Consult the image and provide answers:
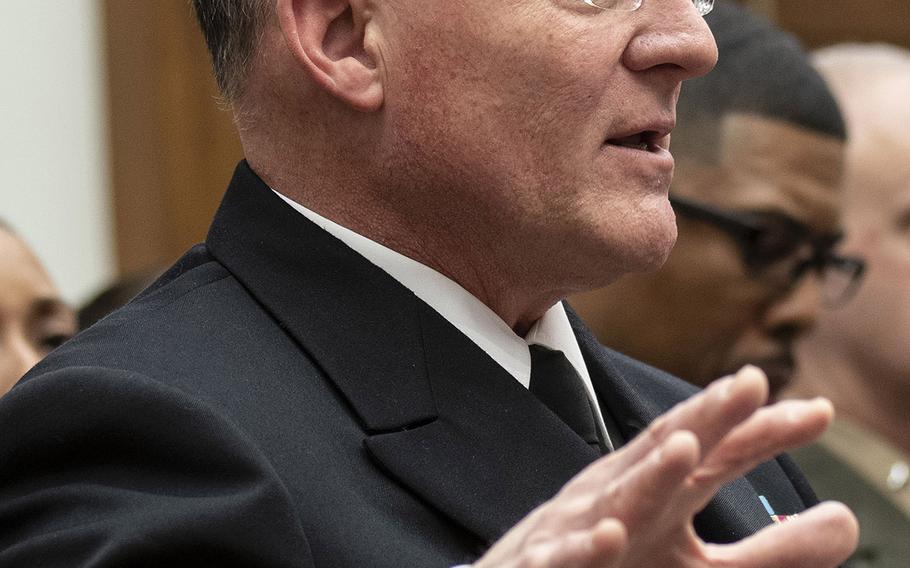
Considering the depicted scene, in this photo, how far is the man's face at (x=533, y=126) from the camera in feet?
5.82

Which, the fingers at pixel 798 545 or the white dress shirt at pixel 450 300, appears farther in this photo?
the white dress shirt at pixel 450 300

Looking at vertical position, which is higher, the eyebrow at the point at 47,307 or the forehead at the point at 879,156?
the eyebrow at the point at 47,307

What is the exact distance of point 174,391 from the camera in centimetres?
150

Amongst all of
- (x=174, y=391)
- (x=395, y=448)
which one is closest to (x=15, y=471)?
(x=174, y=391)

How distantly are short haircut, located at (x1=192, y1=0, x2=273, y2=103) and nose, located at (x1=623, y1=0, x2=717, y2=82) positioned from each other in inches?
17.9

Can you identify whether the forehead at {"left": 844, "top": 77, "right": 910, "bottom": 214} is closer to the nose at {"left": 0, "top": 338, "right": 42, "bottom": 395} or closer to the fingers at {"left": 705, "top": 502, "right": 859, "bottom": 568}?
the nose at {"left": 0, "top": 338, "right": 42, "bottom": 395}

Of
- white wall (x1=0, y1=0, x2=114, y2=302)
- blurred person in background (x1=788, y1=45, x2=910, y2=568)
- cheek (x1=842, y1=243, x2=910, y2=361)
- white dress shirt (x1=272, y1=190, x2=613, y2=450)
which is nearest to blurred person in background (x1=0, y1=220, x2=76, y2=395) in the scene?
white wall (x1=0, y1=0, x2=114, y2=302)

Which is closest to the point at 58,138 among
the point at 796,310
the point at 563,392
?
the point at 796,310

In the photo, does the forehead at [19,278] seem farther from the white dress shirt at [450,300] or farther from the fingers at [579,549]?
the fingers at [579,549]

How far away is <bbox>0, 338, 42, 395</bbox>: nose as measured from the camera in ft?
9.15

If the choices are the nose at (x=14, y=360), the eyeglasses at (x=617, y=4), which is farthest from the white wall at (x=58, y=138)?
the eyeglasses at (x=617, y=4)

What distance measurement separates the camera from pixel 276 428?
159cm

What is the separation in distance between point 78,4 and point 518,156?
282 centimetres

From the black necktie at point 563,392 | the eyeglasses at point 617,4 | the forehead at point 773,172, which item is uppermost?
the eyeglasses at point 617,4
